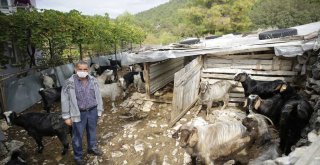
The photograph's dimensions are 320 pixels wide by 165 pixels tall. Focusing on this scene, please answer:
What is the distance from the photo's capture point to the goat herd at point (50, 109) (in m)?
5.98

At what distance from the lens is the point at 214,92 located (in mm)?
8125

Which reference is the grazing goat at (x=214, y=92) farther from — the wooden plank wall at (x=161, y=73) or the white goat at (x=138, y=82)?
the white goat at (x=138, y=82)

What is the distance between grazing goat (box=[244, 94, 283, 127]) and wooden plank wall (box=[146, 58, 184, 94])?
4128 millimetres

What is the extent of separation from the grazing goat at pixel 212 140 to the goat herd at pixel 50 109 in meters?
2.90

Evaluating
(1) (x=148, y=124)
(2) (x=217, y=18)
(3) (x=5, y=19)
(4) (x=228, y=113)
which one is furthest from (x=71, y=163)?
(2) (x=217, y=18)

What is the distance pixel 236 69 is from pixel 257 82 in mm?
1142

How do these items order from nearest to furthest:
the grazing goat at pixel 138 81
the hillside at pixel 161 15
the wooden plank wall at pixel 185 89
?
1. the wooden plank wall at pixel 185 89
2. the grazing goat at pixel 138 81
3. the hillside at pixel 161 15

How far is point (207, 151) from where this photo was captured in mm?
4703

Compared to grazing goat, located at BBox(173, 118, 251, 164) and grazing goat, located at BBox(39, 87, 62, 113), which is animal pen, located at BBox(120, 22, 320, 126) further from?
grazing goat, located at BBox(39, 87, 62, 113)

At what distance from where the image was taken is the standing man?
16.2 feet

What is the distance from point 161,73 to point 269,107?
17.1 feet

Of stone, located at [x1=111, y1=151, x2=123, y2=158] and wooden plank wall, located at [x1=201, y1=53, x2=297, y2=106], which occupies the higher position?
wooden plank wall, located at [x1=201, y1=53, x2=297, y2=106]

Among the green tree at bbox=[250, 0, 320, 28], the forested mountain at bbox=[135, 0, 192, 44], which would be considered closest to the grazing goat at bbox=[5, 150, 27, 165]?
the green tree at bbox=[250, 0, 320, 28]

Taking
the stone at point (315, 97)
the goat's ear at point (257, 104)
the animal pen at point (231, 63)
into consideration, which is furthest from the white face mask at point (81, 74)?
the stone at point (315, 97)
